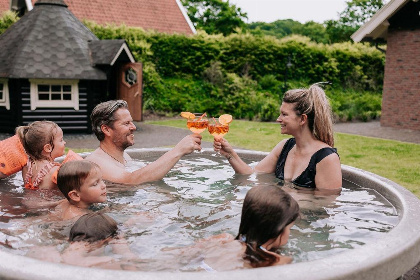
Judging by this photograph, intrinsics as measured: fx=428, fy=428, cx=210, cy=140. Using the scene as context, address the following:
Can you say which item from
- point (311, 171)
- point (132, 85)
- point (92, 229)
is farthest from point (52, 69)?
point (92, 229)

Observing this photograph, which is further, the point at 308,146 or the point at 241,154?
the point at 241,154

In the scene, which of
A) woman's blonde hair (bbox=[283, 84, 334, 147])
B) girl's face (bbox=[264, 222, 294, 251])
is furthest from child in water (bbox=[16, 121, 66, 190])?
girl's face (bbox=[264, 222, 294, 251])

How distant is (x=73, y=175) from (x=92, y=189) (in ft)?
0.58

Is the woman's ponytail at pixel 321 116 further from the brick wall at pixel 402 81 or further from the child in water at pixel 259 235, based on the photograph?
the brick wall at pixel 402 81

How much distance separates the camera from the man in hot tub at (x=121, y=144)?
13.6ft

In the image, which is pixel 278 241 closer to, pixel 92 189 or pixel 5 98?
pixel 92 189

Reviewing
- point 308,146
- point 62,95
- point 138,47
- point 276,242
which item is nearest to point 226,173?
point 308,146

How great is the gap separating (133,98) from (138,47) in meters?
4.49

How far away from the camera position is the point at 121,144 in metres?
4.35

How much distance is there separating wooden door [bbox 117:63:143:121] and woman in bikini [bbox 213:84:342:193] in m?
10.2

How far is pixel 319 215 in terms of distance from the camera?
3604 mm

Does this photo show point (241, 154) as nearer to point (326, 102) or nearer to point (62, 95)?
point (326, 102)

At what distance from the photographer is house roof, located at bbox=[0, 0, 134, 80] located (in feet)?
40.5

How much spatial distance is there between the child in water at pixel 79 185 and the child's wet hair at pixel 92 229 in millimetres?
460
